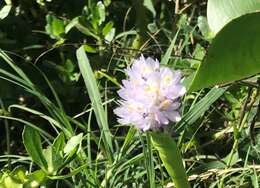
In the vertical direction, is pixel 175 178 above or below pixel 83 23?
below

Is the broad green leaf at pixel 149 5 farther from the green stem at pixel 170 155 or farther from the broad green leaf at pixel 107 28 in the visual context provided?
the green stem at pixel 170 155

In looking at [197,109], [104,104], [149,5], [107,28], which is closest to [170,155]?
[197,109]

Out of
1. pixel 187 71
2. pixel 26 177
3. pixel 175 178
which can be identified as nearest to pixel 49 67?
pixel 187 71

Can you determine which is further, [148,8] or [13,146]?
[148,8]

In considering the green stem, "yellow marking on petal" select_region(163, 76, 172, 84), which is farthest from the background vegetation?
"yellow marking on petal" select_region(163, 76, 172, 84)

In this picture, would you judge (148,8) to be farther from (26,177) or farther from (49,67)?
(26,177)

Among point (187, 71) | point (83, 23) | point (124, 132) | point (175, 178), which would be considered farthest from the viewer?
point (83, 23)
